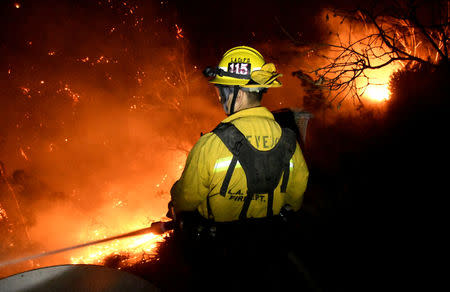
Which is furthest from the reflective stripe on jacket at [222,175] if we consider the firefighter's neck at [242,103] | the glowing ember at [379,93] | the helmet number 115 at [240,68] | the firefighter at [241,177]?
the glowing ember at [379,93]

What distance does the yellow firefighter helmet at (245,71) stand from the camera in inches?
81.7

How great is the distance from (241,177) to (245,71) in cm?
101

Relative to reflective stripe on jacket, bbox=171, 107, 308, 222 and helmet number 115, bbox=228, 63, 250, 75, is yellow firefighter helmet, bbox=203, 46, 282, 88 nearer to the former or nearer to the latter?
helmet number 115, bbox=228, 63, 250, 75

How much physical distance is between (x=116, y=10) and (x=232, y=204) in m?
18.3

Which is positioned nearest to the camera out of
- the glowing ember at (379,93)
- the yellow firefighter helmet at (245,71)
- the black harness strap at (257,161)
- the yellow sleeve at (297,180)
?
the black harness strap at (257,161)

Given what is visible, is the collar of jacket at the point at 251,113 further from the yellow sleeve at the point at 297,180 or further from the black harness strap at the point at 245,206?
the black harness strap at the point at 245,206

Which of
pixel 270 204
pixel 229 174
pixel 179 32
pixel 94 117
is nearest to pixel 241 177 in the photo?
pixel 229 174

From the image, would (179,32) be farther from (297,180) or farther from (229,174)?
(229,174)

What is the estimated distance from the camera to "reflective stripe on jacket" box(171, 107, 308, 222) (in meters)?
1.82

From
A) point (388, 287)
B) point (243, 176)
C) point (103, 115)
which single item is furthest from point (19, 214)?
point (388, 287)

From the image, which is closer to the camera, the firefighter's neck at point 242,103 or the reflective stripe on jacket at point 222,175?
the reflective stripe on jacket at point 222,175

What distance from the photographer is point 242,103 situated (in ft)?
7.04

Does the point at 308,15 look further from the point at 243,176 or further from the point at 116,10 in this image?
the point at 243,176

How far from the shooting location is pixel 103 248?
482 inches
